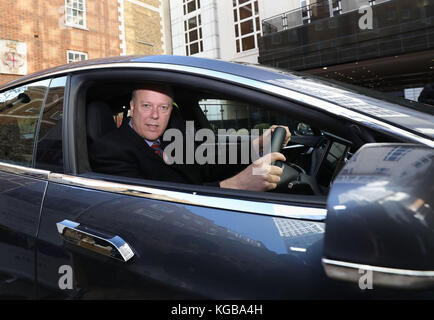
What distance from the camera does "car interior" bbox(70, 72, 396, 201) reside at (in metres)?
0.92

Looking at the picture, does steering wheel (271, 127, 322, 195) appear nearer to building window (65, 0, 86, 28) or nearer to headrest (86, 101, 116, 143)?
headrest (86, 101, 116, 143)

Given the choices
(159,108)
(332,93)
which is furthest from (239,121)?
(332,93)

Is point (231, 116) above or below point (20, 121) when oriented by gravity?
above

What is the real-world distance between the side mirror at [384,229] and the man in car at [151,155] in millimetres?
636

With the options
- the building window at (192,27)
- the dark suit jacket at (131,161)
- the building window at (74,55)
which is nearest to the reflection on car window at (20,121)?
the dark suit jacket at (131,161)

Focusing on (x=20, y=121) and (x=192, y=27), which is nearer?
(x=20, y=121)

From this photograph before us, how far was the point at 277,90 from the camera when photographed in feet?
3.10

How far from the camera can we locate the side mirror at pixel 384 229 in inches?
22.2

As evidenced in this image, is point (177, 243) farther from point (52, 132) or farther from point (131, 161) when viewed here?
point (52, 132)

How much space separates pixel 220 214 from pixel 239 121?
218 centimetres

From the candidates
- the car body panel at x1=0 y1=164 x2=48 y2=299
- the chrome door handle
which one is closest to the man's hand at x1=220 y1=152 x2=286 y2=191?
the chrome door handle

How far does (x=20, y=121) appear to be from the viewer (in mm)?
1505

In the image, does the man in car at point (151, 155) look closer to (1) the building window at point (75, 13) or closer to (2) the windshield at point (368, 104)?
(2) the windshield at point (368, 104)
